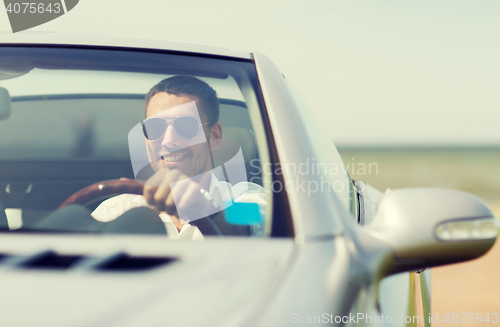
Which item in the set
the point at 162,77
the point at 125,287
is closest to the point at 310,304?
the point at 125,287

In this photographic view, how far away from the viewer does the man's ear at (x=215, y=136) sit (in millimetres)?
1588

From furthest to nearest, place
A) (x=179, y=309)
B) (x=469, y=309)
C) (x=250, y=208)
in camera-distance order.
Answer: (x=469, y=309) → (x=250, y=208) → (x=179, y=309)

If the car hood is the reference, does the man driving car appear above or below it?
above

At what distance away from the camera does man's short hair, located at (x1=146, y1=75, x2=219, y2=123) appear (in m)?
1.48

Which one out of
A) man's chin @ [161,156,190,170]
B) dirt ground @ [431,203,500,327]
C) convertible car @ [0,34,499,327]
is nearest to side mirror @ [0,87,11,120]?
convertible car @ [0,34,499,327]

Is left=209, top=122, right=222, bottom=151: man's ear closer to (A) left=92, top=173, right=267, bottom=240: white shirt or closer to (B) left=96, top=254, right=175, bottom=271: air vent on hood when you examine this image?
(A) left=92, top=173, right=267, bottom=240: white shirt

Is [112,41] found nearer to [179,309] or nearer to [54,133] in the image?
[179,309]

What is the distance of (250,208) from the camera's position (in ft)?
4.02

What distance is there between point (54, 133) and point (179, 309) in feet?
8.00

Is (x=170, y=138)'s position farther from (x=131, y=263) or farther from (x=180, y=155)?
(x=131, y=263)

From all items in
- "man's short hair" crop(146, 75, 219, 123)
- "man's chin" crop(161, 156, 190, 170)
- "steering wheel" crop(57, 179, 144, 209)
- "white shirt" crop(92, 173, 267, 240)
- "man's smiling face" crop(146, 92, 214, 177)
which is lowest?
"white shirt" crop(92, 173, 267, 240)

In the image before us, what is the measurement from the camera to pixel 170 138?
4.95ft

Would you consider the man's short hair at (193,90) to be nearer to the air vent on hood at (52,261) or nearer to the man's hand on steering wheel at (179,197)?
the man's hand on steering wheel at (179,197)

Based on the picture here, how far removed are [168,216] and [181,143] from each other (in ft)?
0.99
